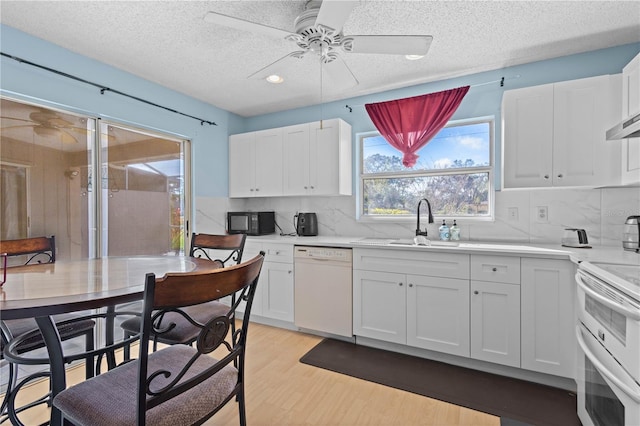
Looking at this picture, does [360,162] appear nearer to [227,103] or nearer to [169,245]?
[227,103]

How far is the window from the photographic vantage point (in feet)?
9.73

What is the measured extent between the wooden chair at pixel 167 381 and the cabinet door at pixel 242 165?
8.70 ft

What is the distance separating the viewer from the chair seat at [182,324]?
5.37ft

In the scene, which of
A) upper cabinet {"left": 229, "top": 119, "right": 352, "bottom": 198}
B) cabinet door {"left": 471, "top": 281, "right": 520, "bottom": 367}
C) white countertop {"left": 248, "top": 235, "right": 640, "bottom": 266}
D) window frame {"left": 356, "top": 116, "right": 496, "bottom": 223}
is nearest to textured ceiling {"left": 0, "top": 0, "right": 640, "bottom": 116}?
window frame {"left": 356, "top": 116, "right": 496, "bottom": 223}

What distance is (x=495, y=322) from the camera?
2264 mm

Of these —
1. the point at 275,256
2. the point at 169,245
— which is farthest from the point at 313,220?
the point at 169,245

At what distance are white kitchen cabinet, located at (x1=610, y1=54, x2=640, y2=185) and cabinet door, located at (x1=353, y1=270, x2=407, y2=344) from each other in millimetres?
1607

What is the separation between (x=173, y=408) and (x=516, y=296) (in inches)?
84.7

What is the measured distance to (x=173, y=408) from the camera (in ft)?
3.51

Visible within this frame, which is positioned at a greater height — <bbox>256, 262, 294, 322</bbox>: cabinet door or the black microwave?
the black microwave

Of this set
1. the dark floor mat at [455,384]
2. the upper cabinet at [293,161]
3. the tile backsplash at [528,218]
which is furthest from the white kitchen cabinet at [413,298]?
the upper cabinet at [293,161]

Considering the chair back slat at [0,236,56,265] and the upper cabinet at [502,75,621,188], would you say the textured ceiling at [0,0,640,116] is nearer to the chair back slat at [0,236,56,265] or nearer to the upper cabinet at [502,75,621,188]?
the upper cabinet at [502,75,621,188]

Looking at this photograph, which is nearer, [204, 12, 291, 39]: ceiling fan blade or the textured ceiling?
[204, 12, 291, 39]: ceiling fan blade

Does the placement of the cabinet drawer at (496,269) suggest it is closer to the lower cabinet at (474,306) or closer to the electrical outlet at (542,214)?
the lower cabinet at (474,306)
